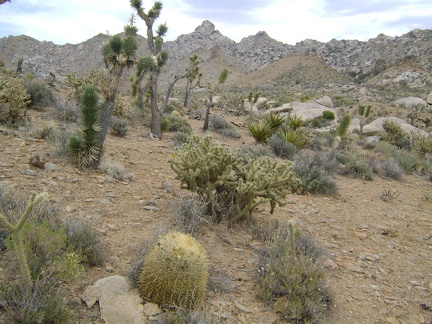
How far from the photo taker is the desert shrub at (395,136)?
16.1m

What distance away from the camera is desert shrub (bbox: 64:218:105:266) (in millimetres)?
3471

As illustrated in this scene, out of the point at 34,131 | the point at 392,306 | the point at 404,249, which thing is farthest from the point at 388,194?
the point at 34,131

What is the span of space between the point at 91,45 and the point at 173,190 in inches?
2851

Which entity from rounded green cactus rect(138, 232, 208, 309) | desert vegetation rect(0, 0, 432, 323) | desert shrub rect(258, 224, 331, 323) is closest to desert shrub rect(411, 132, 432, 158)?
desert vegetation rect(0, 0, 432, 323)

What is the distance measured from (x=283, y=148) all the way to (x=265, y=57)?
7482cm

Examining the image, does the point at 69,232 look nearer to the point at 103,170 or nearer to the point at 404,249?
the point at 103,170

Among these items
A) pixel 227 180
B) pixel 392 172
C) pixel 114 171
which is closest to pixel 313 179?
pixel 227 180

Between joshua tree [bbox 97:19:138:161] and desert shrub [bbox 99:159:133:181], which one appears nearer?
desert shrub [bbox 99:159:133:181]

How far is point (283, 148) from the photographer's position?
34.4 feet

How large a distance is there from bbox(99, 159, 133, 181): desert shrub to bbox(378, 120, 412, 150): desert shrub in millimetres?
13715

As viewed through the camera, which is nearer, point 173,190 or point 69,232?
point 69,232

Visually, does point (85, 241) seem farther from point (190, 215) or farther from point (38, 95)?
point (38, 95)

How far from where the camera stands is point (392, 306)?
369cm

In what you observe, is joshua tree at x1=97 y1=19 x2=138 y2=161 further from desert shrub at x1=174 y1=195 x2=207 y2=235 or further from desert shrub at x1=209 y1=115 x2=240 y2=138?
desert shrub at x1=209 y1=115 x2=240 y2=138
